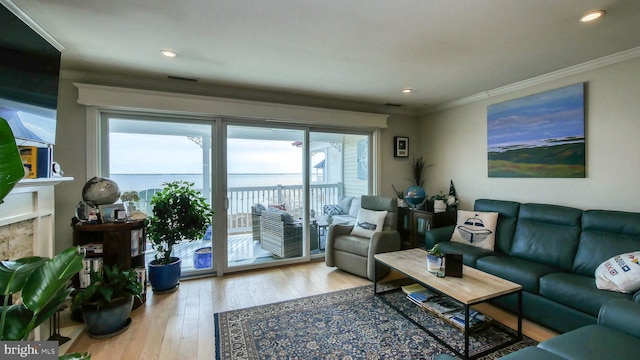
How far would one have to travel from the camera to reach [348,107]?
414 centimetres

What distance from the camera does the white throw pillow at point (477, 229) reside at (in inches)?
122

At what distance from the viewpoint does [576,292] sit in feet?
6.72

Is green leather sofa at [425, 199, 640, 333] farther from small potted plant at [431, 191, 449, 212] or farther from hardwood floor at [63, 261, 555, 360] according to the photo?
small potted plant at [431, 191, 449, 212]

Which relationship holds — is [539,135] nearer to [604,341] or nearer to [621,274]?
[621,274]

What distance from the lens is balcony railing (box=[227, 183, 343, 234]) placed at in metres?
3.64

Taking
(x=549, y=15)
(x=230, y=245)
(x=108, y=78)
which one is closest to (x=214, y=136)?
(x=108, y=78)

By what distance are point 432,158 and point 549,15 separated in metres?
2.83

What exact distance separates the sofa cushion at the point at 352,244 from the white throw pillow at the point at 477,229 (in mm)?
1114

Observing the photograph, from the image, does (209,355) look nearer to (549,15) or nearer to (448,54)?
(448,54)

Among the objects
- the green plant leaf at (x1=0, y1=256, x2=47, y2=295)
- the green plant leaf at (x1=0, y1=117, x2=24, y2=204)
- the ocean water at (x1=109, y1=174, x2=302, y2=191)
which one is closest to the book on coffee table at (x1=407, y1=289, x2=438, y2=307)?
the ocean water at (x1=109, y1=174, x2=302, y2=191)

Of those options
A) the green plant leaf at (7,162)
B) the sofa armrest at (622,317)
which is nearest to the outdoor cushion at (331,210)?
the sofa armrest at (622,317)

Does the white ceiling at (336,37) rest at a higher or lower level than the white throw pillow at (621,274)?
higher

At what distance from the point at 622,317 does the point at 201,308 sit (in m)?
3.16

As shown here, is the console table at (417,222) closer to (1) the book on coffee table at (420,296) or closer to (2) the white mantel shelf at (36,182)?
(1) the book on coffee table at (420,296)
